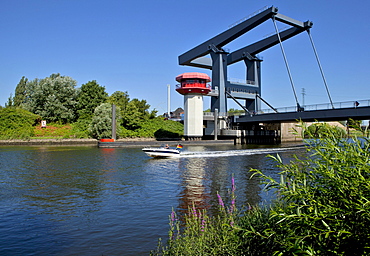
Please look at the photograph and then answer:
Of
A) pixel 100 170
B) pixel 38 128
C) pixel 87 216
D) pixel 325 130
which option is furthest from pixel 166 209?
pixel 38 128

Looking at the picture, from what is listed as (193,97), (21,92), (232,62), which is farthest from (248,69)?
(21,92)

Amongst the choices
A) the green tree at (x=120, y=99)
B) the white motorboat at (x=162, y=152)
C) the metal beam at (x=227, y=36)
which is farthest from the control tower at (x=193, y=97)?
the white motorboat at (x=162, y=152)

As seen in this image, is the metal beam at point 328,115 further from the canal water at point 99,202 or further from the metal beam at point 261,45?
the canal water at point 99,202

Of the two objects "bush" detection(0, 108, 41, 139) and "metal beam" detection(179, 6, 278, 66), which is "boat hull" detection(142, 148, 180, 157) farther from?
"bush" detection(0, 108, 41, 139)

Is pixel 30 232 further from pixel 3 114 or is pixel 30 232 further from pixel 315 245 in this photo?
pixel 3 114

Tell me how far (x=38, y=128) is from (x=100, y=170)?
151 ft

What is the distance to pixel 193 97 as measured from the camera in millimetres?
55688

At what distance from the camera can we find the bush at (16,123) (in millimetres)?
54625

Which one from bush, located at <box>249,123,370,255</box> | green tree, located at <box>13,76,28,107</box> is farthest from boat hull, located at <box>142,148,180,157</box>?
→ green tree, located at <box>13,76,28,107</box>

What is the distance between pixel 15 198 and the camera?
13570mm

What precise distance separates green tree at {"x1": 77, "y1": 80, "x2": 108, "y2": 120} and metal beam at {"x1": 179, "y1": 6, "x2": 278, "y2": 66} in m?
20.5

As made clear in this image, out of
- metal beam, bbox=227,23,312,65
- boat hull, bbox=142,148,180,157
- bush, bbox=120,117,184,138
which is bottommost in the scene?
boat hull, bbox=142,148,180,157

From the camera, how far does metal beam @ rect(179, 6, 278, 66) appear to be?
4775 cm

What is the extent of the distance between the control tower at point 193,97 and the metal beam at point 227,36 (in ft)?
22.8
